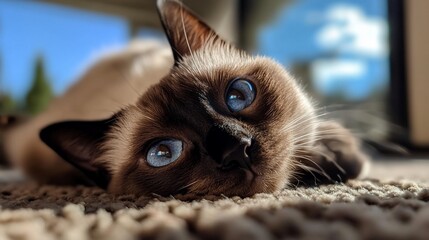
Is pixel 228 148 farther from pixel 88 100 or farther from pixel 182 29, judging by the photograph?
pixel 88 100

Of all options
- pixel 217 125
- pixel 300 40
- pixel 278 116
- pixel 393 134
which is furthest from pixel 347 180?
pixel 300 40

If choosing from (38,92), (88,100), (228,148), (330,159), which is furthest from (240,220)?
(38,92)

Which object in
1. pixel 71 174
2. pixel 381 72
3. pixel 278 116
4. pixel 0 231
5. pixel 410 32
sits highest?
pixel 410 32

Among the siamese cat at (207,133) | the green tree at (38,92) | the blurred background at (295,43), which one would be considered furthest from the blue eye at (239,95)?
the green tree at (38,92)

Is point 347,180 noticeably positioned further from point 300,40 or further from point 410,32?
point 300,40

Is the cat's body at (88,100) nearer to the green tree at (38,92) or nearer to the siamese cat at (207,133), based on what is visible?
the siamese cat at (207,133)

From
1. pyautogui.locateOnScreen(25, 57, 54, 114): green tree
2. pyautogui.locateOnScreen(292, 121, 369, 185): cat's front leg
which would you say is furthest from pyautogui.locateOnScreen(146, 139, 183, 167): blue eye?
pyautogui.locateOnScreen(25, 57, 54, 114): green tree
